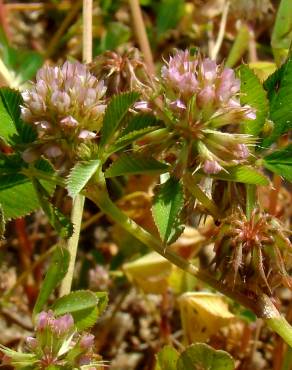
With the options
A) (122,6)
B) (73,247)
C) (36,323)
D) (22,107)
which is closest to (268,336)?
(73,247)

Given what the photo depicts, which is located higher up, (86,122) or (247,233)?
(86,122)

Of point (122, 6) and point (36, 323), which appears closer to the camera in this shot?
point (36, 323)

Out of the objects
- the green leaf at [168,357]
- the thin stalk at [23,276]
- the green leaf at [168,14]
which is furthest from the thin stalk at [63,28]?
the green leaf at [168,357]

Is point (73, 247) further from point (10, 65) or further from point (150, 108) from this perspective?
point (10, 65)

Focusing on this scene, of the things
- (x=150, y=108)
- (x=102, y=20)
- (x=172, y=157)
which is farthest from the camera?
(x=102, y=20)

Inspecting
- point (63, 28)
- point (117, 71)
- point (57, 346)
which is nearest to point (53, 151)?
point (57, 346)

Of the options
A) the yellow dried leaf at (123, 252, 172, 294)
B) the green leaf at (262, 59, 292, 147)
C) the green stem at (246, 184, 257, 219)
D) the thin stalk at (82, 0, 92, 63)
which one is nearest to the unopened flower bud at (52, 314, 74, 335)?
the green stem at (246, 184, 257, 219)

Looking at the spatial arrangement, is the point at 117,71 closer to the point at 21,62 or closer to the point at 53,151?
the point at 53,151
